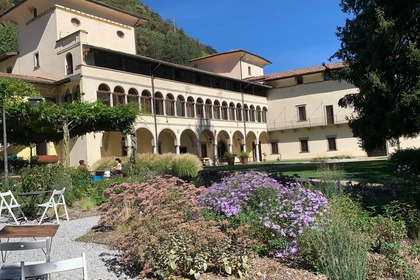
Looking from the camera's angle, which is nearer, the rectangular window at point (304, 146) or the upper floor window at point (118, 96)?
the upper floor window at point (118, 96)

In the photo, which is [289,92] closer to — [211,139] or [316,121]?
[316,121]

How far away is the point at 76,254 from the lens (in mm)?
5508

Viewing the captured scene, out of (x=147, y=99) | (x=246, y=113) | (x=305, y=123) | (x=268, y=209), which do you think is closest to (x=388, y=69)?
(x=268, y=209)

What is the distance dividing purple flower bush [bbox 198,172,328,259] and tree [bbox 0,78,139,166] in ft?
32.2

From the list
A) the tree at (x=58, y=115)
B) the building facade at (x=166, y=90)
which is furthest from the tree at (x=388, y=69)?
the tree at (x=58, y=115)

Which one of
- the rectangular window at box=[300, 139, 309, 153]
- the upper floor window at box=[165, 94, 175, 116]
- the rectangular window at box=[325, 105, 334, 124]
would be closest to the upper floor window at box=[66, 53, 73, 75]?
the upper floor window at box=[165, 94, 175, 116]

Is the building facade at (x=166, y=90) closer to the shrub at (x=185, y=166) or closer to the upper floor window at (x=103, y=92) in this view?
the upper floor window at (x=103, y=92)

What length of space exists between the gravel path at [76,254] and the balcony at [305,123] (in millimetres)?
34844

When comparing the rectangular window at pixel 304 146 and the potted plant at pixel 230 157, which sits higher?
the rectangular window at pixel 304 146

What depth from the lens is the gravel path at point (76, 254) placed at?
4444 millimetres

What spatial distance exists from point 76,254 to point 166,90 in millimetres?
25509

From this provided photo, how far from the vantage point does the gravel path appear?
4444 mm

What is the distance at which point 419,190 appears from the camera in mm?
7004

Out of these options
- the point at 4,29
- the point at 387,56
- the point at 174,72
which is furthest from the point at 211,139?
the point at 4,29
